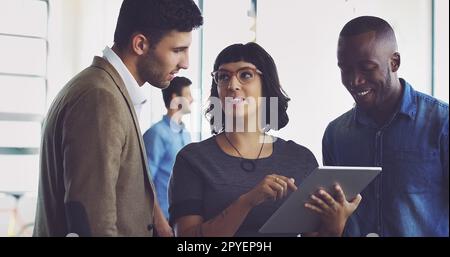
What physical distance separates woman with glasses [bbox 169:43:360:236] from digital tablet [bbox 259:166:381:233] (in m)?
0.03

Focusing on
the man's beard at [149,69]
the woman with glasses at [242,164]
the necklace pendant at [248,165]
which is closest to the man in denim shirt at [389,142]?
the woman with glasses at [242,164]

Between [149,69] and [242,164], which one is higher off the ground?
[149,69]

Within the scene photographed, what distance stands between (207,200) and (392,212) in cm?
66

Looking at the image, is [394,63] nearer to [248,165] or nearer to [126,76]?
[248,165]

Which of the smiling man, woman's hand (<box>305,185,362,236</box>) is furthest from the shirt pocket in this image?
the smiling man

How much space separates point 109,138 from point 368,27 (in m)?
1.04

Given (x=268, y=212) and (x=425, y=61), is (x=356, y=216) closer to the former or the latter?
(x=268, y=212)

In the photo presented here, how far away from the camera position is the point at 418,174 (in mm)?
1974

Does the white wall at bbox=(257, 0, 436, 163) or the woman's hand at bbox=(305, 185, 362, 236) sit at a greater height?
the white wall at bbox=(257, 0, 436, 163)

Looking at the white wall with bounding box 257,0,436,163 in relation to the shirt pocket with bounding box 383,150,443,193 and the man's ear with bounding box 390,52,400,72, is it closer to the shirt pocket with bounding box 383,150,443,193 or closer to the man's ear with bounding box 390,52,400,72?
the man's ear with bounding box 390,52,400,72

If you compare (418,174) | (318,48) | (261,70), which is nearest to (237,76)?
(261,70)

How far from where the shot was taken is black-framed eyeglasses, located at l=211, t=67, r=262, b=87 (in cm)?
189

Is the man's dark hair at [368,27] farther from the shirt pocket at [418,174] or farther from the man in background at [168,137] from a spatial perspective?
the man in background at [168,137]
